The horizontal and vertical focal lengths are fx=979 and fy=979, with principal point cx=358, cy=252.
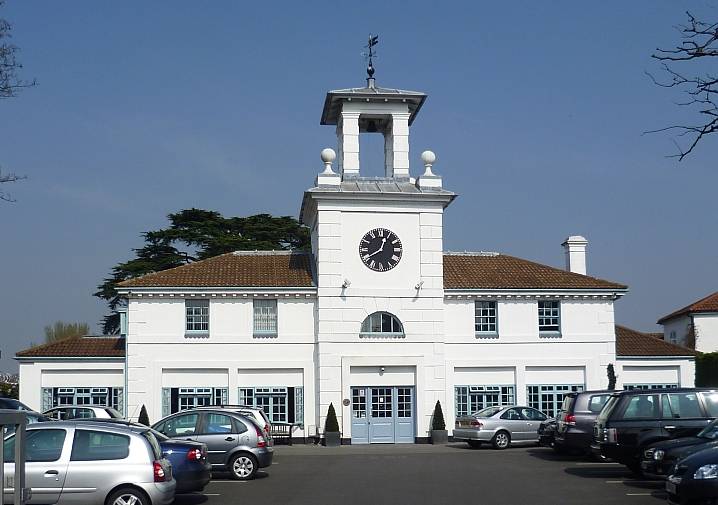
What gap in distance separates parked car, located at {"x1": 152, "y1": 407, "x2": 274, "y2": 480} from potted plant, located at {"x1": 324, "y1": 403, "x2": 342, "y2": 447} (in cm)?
1221

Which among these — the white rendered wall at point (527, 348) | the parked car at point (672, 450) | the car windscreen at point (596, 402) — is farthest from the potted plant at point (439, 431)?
the parked car at point (672, 450)

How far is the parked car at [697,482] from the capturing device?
47.6ft

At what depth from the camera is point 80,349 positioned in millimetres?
37469

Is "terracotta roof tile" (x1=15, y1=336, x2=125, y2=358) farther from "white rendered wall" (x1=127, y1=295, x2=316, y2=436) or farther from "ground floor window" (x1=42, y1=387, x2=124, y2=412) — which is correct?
"white rendered wall" (x1=127, y1=295, x2=316, y2=436)

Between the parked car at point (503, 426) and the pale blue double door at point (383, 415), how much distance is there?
370cm

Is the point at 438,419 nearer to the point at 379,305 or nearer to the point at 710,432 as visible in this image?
the point at 379,305

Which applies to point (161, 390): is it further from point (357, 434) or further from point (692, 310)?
point (692, 310)

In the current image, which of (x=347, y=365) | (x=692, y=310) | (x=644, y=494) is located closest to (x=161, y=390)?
(x=347, y=365)

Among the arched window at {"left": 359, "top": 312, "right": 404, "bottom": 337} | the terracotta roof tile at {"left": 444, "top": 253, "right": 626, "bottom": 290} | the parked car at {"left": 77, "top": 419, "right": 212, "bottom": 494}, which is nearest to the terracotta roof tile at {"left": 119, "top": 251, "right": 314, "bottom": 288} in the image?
the arched window at {"left": 359, "top": 312, "right": 404, "bottom": 337}

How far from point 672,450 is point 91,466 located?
37.6 ft

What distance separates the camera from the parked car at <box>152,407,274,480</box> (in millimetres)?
22344

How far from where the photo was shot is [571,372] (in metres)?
37.8

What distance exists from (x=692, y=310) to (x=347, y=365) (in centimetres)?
2543

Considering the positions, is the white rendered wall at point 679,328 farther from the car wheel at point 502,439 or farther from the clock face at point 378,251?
the car wheel at point 502,439
